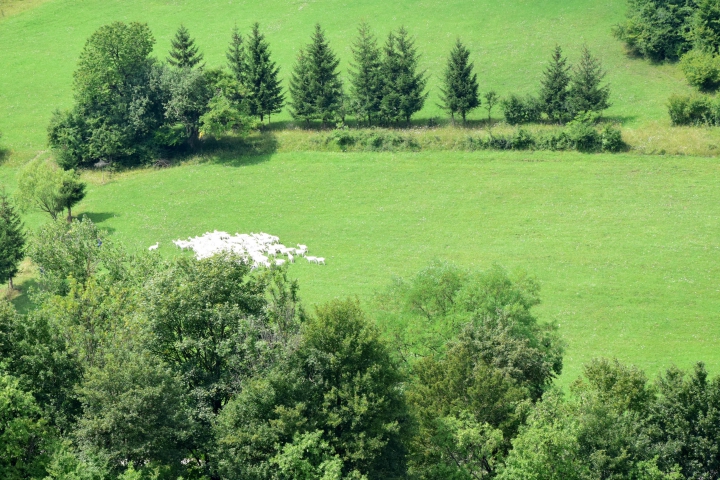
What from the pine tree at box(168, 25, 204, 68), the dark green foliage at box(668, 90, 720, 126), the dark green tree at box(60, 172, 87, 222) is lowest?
the dark green tree at box(60, 172, 87, 222)

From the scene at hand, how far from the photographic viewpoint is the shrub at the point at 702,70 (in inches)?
3684

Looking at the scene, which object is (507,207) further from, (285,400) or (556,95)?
(285,400)

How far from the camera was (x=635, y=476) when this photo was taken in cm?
3866

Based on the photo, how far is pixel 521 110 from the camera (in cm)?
9194

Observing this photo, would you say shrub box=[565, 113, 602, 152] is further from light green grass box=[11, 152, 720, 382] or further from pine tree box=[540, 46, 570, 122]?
pine tree box=[540, 46, 570, 122]

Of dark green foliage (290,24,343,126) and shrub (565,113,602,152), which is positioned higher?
dark green foliage (290,24,343,126)

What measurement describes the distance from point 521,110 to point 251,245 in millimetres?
36236

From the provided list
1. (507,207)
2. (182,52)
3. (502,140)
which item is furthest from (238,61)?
(507,207)

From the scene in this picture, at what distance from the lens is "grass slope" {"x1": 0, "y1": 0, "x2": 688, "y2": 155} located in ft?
333

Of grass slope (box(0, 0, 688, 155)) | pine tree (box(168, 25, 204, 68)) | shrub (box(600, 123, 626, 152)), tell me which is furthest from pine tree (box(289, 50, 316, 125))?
shrub (box(600, 123, 626, 152))

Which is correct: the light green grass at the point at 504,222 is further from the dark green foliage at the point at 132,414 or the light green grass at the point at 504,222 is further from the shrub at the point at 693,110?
the dark green foliage at the point at 132,414

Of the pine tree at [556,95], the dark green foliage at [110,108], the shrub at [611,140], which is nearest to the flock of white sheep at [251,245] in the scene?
the dark green foliage at [110,108]

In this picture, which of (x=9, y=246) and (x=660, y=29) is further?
(x=660, y=29)

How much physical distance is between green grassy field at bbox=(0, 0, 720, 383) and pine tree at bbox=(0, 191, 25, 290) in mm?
8727
